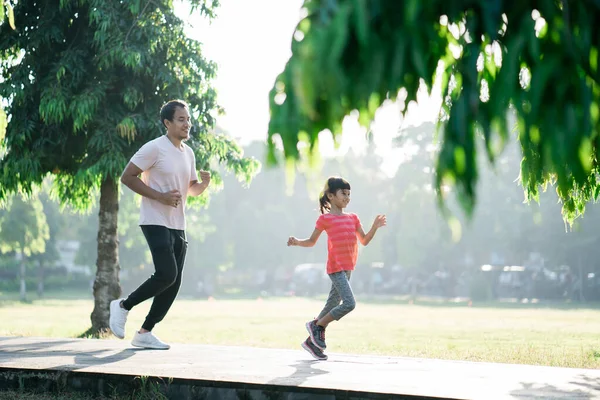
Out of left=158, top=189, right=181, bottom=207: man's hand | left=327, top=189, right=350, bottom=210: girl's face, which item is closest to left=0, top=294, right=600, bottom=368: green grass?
left=327, top=189, right=350, bottom=210: girl's face

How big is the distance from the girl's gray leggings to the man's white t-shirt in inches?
55.0

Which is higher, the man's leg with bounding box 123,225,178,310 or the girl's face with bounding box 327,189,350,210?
the girl's face with bounding box 327,189,350,210

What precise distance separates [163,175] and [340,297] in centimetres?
183

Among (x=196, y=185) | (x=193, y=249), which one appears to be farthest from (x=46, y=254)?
(x=196, y=185)

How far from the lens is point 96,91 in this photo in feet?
44.3

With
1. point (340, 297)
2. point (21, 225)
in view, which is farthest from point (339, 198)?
point (21, 225)

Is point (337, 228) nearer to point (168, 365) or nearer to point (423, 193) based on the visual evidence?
point (168, 365)

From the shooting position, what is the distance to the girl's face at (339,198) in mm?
7359

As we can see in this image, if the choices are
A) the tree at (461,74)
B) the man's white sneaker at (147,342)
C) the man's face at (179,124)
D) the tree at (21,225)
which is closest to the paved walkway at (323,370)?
the man's white sneaker at (147,342)

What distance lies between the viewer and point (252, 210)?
76.4 m

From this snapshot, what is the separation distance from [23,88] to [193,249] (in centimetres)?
5632

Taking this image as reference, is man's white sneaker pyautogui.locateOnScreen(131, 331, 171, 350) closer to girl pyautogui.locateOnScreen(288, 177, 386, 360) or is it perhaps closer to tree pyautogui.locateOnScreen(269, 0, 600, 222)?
girl pyautogui.locateOnScreen(288, 177, 386, 360)

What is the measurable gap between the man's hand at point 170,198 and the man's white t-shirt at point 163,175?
0.37 feet

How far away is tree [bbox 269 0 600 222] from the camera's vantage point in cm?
241
